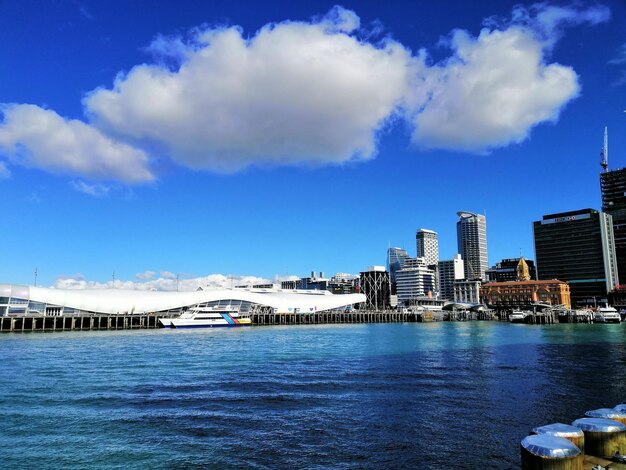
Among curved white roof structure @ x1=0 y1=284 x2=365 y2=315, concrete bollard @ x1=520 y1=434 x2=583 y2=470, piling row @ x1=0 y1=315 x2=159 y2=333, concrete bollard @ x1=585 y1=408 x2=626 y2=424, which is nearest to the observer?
concrete bollard @ x1=520 y1=434 x2=583 y2=470

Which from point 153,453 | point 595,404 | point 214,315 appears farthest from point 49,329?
point 595,404

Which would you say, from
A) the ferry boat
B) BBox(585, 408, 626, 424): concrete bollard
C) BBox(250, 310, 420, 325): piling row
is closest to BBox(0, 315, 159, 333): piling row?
the ferry boat

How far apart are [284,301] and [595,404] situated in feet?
449

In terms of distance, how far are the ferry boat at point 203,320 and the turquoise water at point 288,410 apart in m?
70.2

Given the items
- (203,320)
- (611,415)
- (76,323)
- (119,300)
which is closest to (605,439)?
(611,415)

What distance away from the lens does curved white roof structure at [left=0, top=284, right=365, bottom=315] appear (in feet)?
349

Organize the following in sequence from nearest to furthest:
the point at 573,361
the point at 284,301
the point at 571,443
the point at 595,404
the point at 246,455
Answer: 1. the point at 571,443
2. the point at 246,455
3. the point at 595,404
4. the point at 573,361
5. the point at 284,301

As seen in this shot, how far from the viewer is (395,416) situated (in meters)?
21.8

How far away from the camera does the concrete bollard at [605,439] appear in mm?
11188

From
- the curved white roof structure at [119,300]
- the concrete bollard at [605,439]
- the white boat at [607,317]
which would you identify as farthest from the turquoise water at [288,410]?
the white boat at [607,317]

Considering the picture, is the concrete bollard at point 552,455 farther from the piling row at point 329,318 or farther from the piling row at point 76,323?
the piling row at point 329,318

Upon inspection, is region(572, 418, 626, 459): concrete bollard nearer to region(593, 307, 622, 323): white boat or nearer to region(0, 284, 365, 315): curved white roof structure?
region(0, 284, 365, 315): curved white roof structure

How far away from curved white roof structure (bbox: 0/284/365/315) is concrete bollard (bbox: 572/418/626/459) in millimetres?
119635

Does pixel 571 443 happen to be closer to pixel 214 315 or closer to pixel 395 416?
pixel 395 416
